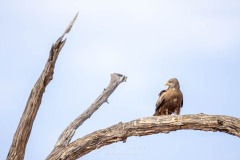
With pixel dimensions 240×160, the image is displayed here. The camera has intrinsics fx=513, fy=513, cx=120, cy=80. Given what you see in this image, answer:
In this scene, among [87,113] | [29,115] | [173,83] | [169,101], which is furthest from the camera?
[173,83]

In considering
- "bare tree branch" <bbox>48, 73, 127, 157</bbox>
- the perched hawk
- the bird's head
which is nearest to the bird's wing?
the perched hawk

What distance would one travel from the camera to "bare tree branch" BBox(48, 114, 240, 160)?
26.7 ft

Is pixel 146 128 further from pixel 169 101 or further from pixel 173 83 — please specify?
pixel 173 83

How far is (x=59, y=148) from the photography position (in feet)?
26.8

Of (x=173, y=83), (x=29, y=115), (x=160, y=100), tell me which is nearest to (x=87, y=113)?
(x=29, y=115)

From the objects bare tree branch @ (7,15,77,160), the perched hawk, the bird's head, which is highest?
the bird's head

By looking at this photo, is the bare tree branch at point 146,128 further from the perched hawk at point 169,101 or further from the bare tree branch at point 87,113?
the perched hawk at point 169,101

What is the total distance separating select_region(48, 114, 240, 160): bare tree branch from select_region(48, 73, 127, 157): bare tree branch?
0.16 metres

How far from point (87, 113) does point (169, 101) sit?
130 inches

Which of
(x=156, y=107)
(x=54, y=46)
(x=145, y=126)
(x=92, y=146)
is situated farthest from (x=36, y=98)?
(x=156, y=107)

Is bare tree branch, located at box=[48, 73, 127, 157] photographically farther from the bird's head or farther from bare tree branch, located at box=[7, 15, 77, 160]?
the bird's head

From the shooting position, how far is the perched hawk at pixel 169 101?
11.7 m

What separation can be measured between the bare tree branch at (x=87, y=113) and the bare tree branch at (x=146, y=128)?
0.16m

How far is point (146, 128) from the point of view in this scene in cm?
842
